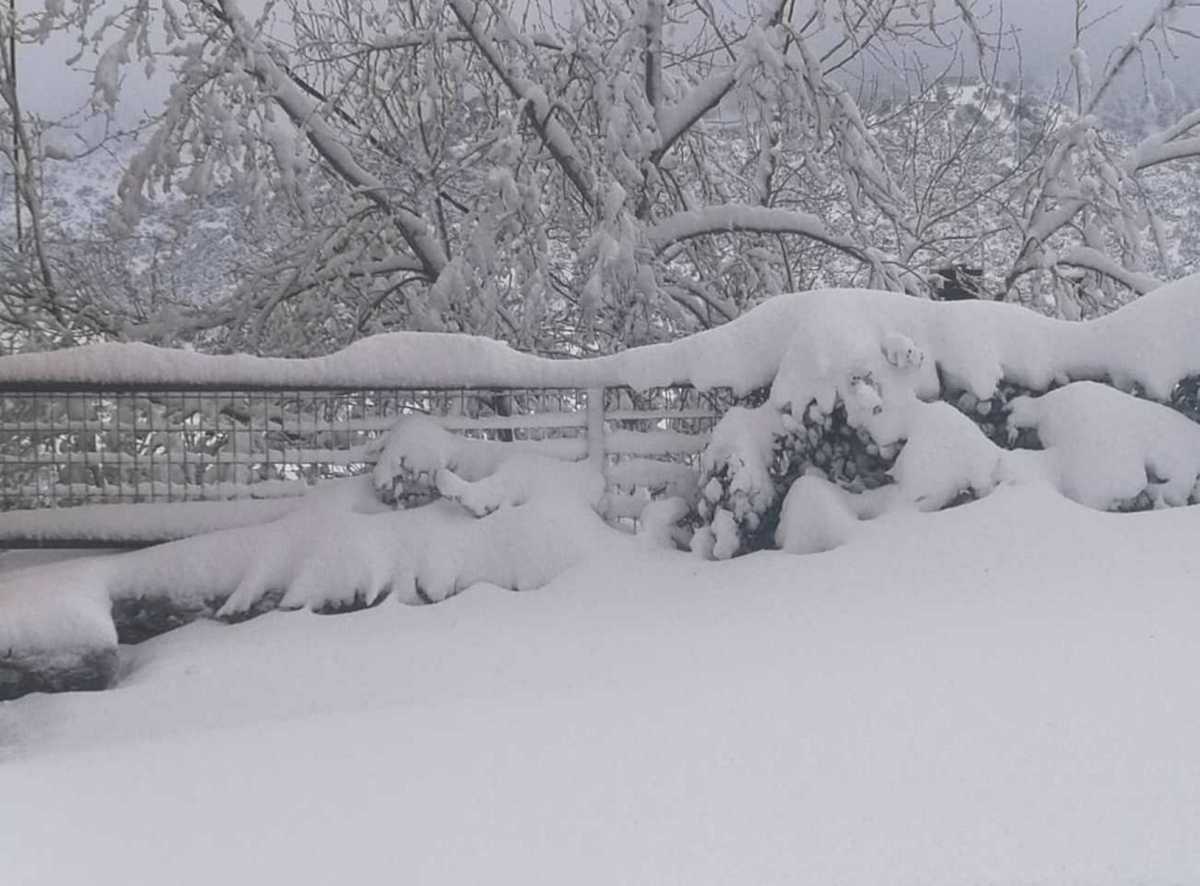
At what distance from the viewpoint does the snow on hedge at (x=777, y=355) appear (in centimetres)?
495

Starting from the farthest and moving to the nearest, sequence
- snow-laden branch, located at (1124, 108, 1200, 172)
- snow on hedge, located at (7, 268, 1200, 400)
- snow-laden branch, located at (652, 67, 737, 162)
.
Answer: snow-laden branch, located at (1124, 108, 1200, 172) → snow-laden branch, located at (652, 67, 737, 162) → snow on hedge, located at (7, 268, 1200, 400)

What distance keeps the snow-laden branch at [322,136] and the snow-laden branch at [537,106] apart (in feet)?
3.74

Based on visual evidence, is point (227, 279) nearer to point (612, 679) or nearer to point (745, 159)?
point (745, 159)

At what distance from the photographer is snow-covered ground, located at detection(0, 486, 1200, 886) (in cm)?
213

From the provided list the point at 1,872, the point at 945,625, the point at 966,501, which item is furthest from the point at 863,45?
the point at 1,872

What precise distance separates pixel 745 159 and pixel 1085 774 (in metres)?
7.41

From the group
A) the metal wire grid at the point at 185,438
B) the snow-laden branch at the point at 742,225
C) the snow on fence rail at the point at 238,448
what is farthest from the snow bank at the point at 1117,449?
the metal wire grid at the point at 185,438

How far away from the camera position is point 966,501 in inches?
187

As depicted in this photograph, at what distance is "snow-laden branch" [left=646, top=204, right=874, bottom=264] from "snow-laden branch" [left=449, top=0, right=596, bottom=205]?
0.64 metres

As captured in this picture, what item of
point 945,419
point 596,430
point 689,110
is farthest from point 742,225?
point 945,419

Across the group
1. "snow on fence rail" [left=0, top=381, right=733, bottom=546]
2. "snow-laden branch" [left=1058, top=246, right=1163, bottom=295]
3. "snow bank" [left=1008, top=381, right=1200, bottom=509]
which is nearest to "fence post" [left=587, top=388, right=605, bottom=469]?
"snow on fence rail" [left=0, top=381, right=733, bottom=546]

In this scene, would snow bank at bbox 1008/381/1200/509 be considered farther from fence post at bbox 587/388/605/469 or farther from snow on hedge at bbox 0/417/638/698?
fence post at bbox 587/388/605/469

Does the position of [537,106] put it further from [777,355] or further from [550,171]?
[777,355]

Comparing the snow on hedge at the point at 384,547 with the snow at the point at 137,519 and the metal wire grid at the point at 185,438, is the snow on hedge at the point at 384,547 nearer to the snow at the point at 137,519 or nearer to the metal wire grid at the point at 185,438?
the snow at the point at 137,519
